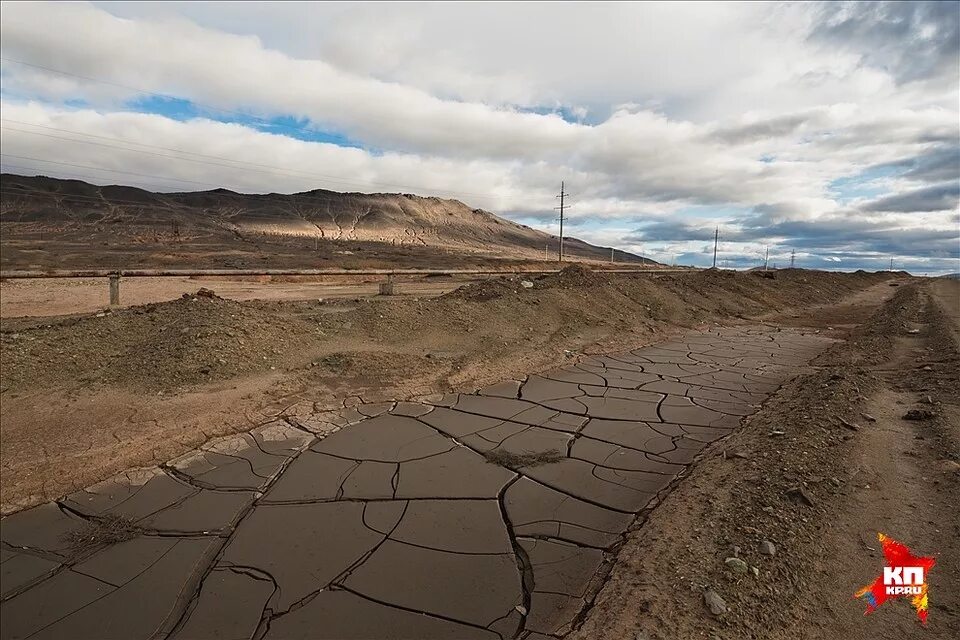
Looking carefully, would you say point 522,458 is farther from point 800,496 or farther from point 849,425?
point 849,425

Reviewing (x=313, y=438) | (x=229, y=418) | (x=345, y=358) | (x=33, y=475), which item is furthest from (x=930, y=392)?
(x=33, y=475)

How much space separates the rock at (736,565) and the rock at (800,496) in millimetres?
857

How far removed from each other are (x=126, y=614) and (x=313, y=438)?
2261mm

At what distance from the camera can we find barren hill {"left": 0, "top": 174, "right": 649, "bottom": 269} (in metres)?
54.0

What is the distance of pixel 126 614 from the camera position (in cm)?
278

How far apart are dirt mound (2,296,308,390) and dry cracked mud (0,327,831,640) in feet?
6.43

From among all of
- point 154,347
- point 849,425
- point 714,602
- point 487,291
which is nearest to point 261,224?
point 487,291

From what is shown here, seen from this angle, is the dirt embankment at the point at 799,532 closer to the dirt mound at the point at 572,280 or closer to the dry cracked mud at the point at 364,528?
the dry cracked mud at the point at 364,528

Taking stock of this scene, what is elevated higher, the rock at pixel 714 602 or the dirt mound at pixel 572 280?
the dirt mound at pixel 572 280

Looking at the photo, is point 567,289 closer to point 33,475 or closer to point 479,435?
point 479,435

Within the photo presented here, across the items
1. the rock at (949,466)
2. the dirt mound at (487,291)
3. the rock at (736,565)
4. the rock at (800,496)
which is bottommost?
the rock at (736,565)

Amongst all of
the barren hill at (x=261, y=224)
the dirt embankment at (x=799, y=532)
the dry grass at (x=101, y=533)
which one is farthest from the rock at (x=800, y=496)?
the barren hill at (x=261, y=224)

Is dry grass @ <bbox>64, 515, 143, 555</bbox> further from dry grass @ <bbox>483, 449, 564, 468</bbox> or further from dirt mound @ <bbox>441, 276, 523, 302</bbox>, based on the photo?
dirt mound @ <bbox>441, 276, 523, 302</bbox>

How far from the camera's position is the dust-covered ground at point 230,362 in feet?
15.7
